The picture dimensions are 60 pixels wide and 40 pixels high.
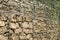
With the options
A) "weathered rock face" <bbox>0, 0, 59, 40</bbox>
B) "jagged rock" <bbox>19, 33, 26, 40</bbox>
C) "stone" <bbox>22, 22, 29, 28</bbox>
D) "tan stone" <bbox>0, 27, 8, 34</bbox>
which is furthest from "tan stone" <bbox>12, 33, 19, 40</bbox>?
"stone" <bbox>22, 22, 29, 28</bbox>

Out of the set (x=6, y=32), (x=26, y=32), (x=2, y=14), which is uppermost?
(x=2, y=14)

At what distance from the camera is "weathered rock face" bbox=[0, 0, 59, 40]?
143 inches

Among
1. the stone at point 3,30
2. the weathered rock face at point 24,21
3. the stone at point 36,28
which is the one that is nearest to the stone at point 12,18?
the weathered rock face at point 24,21

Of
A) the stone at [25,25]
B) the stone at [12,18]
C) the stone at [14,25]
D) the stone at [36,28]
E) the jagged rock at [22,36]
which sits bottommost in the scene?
the stone at [36,28]

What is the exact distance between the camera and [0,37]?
11.2 ft

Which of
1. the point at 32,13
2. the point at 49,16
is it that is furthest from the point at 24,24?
the point at 49,16

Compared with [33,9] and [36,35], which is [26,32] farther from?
[33,9]

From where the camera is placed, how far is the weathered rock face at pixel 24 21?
3.63m

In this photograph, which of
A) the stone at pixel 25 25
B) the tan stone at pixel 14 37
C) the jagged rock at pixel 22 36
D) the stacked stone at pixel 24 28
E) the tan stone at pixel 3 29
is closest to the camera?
the tan stone at pixel 3 29

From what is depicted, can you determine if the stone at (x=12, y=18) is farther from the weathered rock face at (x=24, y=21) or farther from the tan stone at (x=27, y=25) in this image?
the tan stone at (x=27, y=25)

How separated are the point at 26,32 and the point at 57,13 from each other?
2.78 metres

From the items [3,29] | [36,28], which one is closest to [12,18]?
[3,29]

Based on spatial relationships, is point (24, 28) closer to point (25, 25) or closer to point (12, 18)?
point (25, 25)

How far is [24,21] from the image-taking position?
4.21 metres
